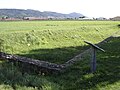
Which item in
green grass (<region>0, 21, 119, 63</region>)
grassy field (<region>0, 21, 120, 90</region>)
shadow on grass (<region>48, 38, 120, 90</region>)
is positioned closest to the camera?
grassy field (<region>0, 21, 120, 90</region>)

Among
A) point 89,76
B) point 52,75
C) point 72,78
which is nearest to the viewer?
point 72,78

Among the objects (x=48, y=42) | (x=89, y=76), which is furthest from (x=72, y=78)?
(x=48, y=42)

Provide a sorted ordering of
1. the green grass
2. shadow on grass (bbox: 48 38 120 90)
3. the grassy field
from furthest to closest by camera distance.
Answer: the green grass
shadow on grass (bbox: 48 38 120 90)
the grassy field

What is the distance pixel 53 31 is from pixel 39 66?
53.6 feet

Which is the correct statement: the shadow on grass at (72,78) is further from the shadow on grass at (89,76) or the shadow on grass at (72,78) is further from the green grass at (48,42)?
the green grass at (48,42)

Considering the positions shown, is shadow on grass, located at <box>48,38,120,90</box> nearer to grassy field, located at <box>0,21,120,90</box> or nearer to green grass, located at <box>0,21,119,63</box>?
grassy field, located at <box>0,21,120,90</box>

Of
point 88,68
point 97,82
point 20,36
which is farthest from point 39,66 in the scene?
point 20,36

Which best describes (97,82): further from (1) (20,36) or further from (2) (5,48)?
(1) (20,36)

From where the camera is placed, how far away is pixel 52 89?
37.9 ft

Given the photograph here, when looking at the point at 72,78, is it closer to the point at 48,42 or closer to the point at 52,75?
the point at 52,75

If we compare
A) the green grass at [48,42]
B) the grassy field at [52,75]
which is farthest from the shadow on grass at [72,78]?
the green grass at [48,42]

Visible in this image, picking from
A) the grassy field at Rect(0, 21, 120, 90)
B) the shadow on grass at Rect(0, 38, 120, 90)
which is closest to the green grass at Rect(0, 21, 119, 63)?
the grassy field at Rect(0, 21, 120, 90)

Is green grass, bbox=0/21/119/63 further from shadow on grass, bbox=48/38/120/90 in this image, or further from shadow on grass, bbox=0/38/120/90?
shadow on grass, bbox=0/38/120/90

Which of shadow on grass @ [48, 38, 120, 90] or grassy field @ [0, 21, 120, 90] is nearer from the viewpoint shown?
grassy field @ [0, 21, 120, 90]
